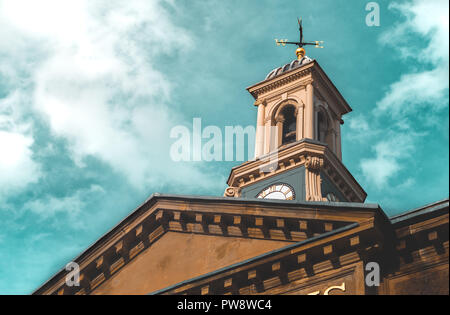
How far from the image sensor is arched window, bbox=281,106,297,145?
133ft

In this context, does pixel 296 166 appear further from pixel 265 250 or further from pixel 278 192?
pixel 265 250

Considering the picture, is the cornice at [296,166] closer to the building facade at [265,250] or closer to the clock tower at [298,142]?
the clock tower at [298,142]

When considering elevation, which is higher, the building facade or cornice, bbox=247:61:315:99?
cornice, bbox=247:61:315:99

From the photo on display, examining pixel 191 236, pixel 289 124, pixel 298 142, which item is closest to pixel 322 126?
pixel 289 124

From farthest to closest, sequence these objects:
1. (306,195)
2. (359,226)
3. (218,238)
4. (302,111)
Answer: (302,111) < (306,195) < (218,238) < (359,226)

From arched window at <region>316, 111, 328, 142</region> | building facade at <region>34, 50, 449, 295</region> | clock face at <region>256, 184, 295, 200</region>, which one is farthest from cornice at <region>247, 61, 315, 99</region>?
building facade at <region>34, 50, 449, 295</region>

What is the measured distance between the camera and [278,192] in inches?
1442

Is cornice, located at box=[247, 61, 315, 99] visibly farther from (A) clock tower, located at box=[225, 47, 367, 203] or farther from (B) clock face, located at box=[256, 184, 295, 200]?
(B) clock face, located at box=[256, 184, 295, 200]

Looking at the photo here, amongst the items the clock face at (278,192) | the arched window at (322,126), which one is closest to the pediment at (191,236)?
the clock face at (278,192)
